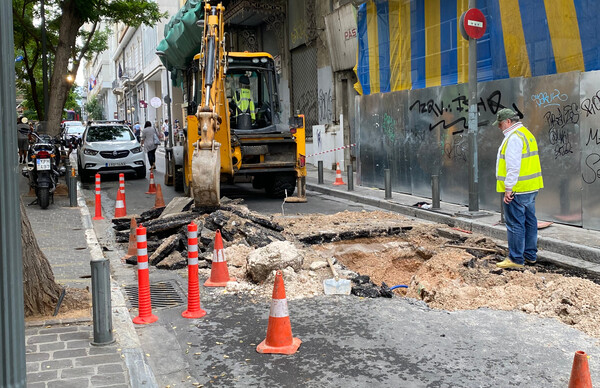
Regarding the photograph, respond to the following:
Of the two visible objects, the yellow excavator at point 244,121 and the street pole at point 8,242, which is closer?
the street pole at point 8,242

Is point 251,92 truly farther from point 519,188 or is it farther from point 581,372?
point 581,372

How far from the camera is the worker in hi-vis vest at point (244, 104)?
14336 millimetres

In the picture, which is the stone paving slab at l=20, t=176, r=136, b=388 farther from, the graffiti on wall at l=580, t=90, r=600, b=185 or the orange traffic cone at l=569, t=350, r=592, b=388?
the graffiti on wall at l=580, t=90, r=600, b=185

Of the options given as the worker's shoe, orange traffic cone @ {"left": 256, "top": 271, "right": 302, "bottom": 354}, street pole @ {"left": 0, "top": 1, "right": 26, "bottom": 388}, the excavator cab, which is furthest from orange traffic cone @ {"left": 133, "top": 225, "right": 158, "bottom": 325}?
the excavator cab

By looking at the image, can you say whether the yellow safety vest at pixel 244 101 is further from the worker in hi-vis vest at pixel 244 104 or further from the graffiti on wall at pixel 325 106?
the graffiti on wall at pixel 325 106

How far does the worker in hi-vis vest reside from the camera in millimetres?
14336

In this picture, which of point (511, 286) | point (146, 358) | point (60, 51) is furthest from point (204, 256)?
point (60, 51)

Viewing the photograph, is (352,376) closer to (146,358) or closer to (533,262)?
(146,358)

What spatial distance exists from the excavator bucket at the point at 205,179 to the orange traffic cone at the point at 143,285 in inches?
188

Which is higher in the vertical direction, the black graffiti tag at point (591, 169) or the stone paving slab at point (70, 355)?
the black graffiti tag at point (591, 169)

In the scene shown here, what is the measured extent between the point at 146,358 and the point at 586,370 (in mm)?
3093

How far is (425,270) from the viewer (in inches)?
287

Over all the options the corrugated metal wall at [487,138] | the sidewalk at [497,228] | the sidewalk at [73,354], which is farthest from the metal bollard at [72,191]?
the corrugated metal wall at [487,138]

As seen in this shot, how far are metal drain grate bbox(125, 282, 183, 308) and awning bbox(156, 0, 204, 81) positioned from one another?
15383 millimetres
